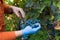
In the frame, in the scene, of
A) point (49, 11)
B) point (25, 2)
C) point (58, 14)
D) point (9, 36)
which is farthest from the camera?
point (25, 2)

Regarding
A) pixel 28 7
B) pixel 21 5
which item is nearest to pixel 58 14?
pixel 28 7

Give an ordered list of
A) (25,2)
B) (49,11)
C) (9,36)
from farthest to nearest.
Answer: (25,2)
(49,11)
(9,36)

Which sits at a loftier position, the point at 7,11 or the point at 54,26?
the point at 7,11

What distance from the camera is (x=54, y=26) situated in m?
2.38

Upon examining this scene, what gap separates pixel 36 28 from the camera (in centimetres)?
191

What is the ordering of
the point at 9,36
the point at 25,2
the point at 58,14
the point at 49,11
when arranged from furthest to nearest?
the point at 25,2
the point at 49,11
the point at 58,14
the point at 9,36

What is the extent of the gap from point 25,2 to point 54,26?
40 cm

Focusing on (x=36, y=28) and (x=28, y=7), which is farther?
(x=28, y=7)

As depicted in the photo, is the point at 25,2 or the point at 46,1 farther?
the point at 25,2

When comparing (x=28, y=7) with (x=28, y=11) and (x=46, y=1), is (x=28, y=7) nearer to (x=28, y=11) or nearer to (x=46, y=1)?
(x=28, y=11)

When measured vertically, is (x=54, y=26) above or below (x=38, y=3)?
below

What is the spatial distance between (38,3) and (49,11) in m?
0.12

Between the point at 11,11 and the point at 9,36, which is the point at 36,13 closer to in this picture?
the point at 11,11

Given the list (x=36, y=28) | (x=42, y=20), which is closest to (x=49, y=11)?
A: (x=42, y=20)
